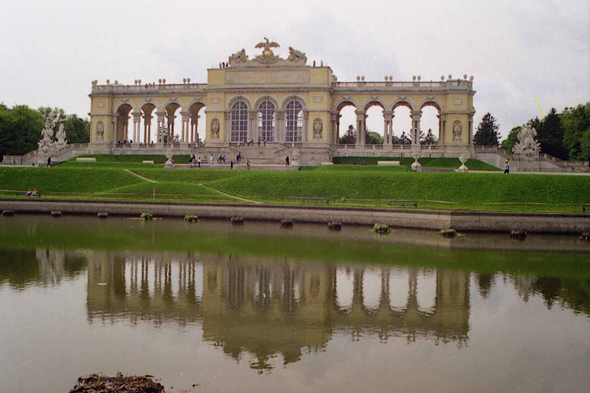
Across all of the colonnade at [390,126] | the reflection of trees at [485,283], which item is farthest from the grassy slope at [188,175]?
the reflection of trees at [485,283]

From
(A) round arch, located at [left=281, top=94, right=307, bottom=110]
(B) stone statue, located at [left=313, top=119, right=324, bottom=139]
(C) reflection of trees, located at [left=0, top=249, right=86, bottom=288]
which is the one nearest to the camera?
(C) reflection of trees, located at [left=0, top=249, right=86, bottom=288]

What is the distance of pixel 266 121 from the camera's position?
70.6 metres

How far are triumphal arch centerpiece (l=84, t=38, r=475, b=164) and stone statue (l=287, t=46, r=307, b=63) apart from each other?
12 centimetres

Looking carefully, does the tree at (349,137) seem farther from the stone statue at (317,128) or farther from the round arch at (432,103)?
the stone statue at (317,128)

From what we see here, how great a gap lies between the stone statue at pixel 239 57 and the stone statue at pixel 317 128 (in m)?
12.1

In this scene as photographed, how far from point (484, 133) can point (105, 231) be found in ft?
250

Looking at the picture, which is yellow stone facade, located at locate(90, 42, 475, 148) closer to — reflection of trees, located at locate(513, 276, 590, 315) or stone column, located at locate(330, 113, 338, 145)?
stone column, located at locate(330, 113, 338, 145)

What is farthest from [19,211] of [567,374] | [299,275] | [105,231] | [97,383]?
[567,374]

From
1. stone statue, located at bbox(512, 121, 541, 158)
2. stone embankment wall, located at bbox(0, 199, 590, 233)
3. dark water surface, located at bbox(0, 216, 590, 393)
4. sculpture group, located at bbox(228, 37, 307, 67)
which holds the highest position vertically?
sculpture group, located at bbox(228, 37, 307, 67)

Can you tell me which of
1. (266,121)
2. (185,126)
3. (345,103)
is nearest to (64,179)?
(185,126)

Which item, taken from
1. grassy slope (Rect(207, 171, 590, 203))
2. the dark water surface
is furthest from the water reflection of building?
grassy slope (Rect(207, 171, 590, 203))

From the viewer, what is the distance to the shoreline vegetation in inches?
1529

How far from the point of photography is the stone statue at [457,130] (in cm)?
6588

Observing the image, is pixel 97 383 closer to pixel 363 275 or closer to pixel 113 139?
pixel 363 275
